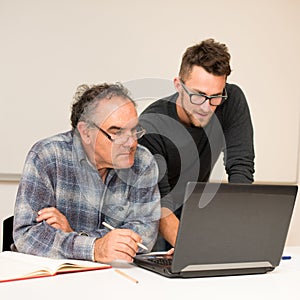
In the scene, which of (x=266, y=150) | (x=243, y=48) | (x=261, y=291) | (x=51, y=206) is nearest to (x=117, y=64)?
(x=243, y=48)

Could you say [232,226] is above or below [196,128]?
below

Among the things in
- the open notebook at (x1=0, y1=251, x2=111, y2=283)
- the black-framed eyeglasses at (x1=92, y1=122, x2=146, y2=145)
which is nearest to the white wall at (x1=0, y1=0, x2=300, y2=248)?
the black-framed eyeglasses at (x1=92, y1=122, x2=146, y2=145)

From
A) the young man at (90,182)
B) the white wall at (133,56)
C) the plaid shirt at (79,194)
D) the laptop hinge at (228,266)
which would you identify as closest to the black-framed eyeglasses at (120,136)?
the young man at (90,182)

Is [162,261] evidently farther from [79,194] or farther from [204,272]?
[79,194]

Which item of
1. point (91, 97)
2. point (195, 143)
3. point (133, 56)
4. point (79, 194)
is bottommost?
point (79, 194)

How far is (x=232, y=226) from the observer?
5.29 ft

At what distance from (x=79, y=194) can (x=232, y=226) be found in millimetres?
577

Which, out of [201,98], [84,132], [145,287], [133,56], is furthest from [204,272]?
[133,56]

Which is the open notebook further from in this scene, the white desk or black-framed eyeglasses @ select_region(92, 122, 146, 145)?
black-framed eyeglasses @ select_region(92, 122, 146, 145)

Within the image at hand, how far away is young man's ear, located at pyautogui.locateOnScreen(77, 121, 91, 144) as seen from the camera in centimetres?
198

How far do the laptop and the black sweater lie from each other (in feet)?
1.73

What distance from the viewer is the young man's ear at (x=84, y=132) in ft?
6.48

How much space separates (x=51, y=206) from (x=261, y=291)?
0.71 metres

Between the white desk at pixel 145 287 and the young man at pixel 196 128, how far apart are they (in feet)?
1.51
